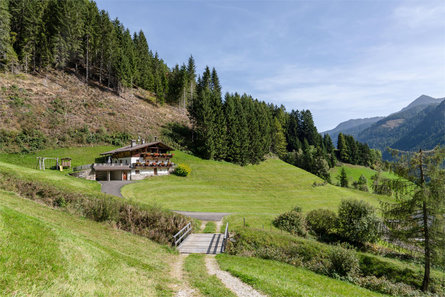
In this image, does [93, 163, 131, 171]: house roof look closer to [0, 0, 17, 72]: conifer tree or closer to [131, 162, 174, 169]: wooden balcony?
[131, 162, 174, 169]: wooden balcony

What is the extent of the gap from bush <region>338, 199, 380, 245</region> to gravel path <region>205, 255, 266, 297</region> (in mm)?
22361

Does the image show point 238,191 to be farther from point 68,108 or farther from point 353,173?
point 353,173

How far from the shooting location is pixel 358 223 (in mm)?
28984

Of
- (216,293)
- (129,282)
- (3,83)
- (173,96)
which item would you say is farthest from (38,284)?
(173,96)

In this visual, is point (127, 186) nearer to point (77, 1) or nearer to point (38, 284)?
point (38, 284)

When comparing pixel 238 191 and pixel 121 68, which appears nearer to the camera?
pixel 238 191

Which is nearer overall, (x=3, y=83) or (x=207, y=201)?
(x=207, y=201)

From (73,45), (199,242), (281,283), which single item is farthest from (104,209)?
(73,45)

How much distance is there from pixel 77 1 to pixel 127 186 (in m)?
87.4

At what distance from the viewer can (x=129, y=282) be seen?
9.36 m

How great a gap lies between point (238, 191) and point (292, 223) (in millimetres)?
22033

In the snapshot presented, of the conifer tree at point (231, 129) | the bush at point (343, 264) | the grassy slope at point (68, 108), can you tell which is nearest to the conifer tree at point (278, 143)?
the conifer tree at point (231, 129)

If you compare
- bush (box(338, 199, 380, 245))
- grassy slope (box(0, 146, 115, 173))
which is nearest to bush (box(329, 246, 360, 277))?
bush (box(338, 199, 380, 245))

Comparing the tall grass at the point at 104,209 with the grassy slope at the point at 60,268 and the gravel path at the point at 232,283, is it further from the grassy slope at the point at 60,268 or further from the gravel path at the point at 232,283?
the grassy slope at the point at 60,268
